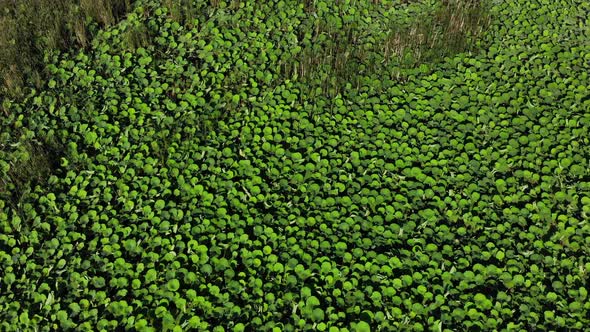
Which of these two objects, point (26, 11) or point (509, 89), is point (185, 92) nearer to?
point (26, 11)

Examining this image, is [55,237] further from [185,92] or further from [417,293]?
[417,293]

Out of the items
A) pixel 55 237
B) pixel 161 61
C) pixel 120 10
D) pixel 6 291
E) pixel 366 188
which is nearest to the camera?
pixel 6 291

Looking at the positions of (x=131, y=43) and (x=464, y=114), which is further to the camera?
(x=131, y=43)

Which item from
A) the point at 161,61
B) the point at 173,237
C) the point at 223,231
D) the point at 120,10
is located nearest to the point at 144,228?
the point at 173,237

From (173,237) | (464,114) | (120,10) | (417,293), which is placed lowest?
(417,293)

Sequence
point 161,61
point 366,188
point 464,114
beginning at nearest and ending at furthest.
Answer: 1. point 366,188
2. point 464,114
3. point 161,61

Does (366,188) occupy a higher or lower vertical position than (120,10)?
lower
